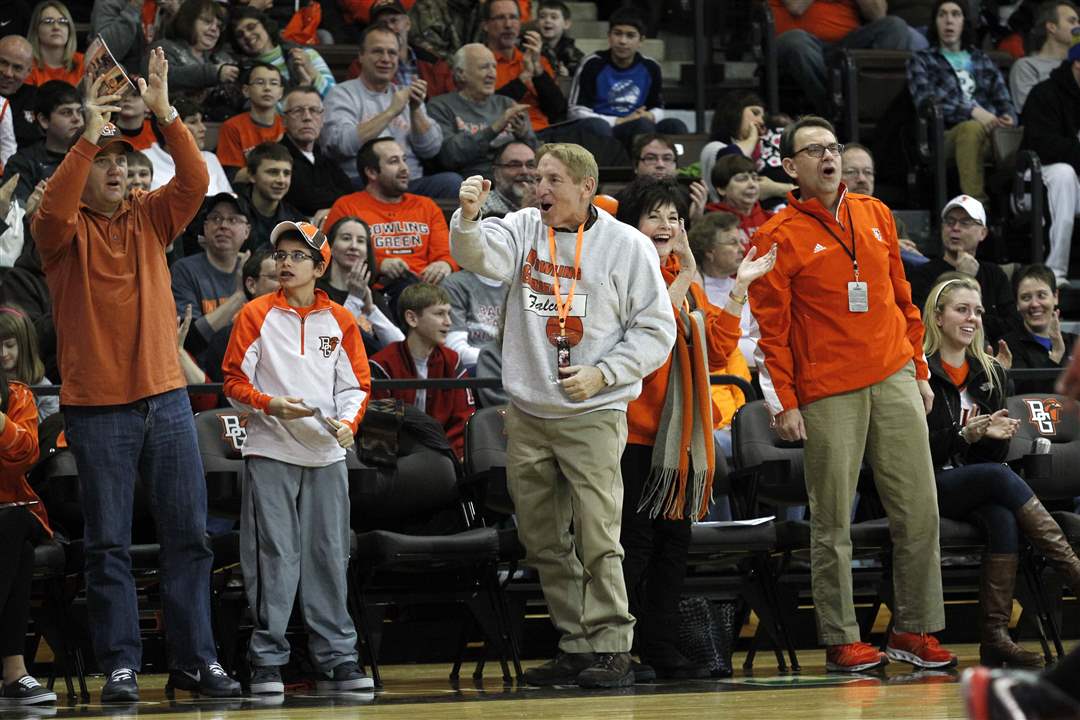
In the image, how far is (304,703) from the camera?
4.71 metres

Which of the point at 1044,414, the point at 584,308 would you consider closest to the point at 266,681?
the point at 584,308

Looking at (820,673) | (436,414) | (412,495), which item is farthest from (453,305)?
(820,673)

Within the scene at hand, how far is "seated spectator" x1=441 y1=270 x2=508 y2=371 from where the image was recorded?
23.6 feet

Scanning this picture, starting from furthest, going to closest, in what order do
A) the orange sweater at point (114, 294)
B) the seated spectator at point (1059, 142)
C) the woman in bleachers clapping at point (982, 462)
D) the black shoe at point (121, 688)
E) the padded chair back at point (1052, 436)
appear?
the seated spectator at point (1059, 142), the padded chair back at point (1052, 436), the woman in bleachers clapping at point (982, 462), the orange sweater at point (114, 294), the black shoe at point (121, 688)

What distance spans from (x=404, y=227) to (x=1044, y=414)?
2993 millimetres

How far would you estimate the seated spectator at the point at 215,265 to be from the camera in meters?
6.93

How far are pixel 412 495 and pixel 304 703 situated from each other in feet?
4.51

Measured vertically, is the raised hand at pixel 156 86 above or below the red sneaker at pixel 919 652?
above

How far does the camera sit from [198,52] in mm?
8531

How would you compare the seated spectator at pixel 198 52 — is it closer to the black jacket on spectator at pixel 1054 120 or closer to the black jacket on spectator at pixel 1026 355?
the black jacket on spectator at pixel 1026 355

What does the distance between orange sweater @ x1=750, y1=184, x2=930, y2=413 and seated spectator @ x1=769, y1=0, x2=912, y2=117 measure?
169 inches

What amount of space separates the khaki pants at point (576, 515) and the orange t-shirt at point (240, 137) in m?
3.64

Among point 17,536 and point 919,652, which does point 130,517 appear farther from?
point 919,652

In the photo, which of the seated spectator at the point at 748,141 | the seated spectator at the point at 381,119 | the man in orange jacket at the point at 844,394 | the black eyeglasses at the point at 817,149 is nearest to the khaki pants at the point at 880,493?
the man in orange jacket at the point at 844,394
